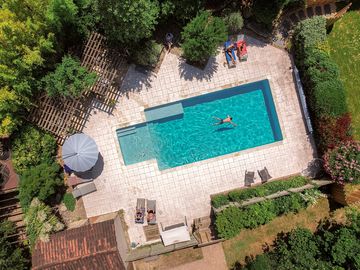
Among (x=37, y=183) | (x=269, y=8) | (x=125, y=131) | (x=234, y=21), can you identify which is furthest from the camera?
→ (x=125, y=131)

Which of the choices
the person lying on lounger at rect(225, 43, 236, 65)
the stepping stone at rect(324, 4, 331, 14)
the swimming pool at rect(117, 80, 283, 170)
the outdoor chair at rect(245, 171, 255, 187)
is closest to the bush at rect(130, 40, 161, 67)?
the swimming pool at rect(117, 80, 283, 170)

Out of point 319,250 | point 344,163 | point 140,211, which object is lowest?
point 319,250

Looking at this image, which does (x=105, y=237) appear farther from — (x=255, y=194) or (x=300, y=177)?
(x=300, y=177)

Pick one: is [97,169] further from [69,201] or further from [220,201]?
[220,201]

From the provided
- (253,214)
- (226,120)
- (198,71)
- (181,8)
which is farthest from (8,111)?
(253,214)

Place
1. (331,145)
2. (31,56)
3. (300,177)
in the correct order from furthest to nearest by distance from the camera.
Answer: (300,177) < (331,145) < (31,56)

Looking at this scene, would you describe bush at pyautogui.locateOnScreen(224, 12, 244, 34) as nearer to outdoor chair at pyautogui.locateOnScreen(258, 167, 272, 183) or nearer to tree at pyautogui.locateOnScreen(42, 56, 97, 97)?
tree at pyautogui.locateOnScreen(42, 56, 97, 97)

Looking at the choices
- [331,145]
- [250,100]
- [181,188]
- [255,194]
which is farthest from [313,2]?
[181,188]
